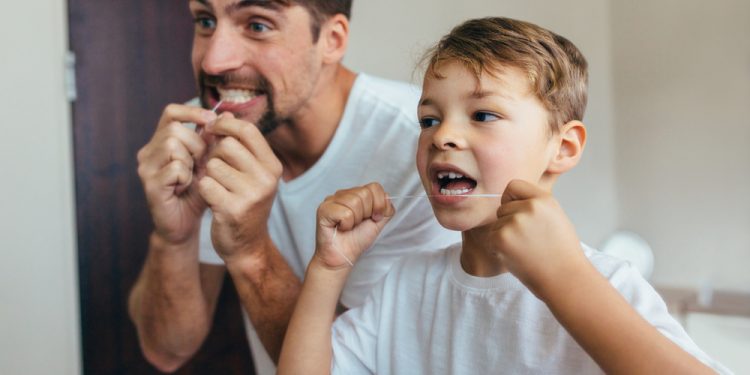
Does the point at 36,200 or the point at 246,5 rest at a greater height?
the point at 246,5

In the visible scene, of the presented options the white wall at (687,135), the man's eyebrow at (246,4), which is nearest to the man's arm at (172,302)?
the man's eyebrow at (246,4)

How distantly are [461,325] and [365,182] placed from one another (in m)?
0.35

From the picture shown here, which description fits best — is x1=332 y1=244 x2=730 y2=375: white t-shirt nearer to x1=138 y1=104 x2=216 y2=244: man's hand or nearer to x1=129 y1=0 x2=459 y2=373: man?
x1=129 y1=0 x2=459 y2=373: man

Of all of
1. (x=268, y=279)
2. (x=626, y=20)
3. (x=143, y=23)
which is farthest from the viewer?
(x=626, y=20)

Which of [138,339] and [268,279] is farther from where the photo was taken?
[138,339]

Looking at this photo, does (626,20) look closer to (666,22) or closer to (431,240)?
(666,22)

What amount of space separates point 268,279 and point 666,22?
1.37 m

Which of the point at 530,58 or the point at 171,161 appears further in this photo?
the point at 171,161

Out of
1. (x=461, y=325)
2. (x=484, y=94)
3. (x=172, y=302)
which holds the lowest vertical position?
(x=172, y=302)

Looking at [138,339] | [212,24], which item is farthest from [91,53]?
[138,339]

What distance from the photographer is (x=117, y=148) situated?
1.18 m

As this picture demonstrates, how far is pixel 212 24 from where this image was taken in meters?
1.07

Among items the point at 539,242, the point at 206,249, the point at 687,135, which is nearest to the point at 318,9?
the point at 206,249

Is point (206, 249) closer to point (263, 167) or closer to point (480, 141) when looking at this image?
point (263, 167)
